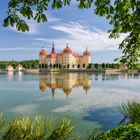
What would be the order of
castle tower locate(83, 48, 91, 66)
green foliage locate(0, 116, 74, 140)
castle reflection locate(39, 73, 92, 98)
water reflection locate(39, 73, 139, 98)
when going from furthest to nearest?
castle tower locate(83, 48, 91, 66), water reflection locate(39, 73, 139, 98), castle reflection locate(39, 73, 92, 98), green foliage locate(0, 116, 74, 140)

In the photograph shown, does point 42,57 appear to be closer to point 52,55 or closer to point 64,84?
point 52,55

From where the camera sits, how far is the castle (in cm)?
13675

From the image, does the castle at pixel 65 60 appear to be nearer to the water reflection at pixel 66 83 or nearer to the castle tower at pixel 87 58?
the castle tower at pixel 87 58

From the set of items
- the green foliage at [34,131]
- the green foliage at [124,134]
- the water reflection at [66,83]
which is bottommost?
the water reflection at [66,83]

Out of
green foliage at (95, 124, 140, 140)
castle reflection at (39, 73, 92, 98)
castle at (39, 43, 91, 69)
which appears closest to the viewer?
green foliage at (95, 124, 140, 140)

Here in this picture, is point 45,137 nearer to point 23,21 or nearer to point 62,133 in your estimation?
point 62,133

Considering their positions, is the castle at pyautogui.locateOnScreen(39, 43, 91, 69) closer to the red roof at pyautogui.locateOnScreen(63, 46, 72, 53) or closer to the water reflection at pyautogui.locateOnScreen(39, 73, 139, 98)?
the red roof at pyautogui.locateOnScreen(63, 46, 72, 53)

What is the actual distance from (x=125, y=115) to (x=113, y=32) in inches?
253

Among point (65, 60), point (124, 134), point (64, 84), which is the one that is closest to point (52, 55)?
point (65, 60)

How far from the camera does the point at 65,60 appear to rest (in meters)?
137

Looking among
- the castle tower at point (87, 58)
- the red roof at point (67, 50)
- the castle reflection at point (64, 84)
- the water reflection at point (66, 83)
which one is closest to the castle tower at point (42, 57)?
the red roof at point (67, 50)

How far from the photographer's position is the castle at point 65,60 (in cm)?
13675

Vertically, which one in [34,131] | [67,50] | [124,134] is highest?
[67,50]

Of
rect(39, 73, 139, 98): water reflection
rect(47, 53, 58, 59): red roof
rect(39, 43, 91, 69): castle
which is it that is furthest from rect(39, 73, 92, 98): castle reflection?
rect(47, 53, 58, 59): red roof
